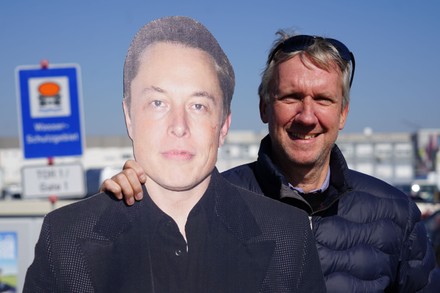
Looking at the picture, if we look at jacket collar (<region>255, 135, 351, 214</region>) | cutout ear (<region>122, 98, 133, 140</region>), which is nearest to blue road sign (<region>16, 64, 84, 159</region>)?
jacket collar (<region>255, 135, 351, 214</region>)

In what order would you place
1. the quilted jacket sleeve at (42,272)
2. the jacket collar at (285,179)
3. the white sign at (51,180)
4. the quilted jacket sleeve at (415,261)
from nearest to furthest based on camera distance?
1. the quilted jacket sleeve at (42,272)
2. the jacket collar at (285,179)
3. the quilted jacket sleeve at (415,261)
4. the white sign at (51,180)

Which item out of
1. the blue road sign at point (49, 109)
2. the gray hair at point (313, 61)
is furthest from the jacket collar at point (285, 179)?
the blue road sign at point (49, 109)

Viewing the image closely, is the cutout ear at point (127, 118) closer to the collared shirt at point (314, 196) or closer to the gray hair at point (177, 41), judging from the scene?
the gray hair at point (177, 41)

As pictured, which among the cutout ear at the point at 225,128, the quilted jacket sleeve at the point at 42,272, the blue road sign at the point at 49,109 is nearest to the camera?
the quilted jacket sleeve at the point at 42,272

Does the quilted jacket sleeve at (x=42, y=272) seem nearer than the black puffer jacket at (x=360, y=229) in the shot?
Yes

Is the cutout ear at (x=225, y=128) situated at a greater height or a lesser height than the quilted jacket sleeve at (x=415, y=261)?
greater

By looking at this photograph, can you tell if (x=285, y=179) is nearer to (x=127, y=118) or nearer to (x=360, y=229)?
(x=360, y=229)

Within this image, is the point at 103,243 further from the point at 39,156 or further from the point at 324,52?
the point at 39,156
